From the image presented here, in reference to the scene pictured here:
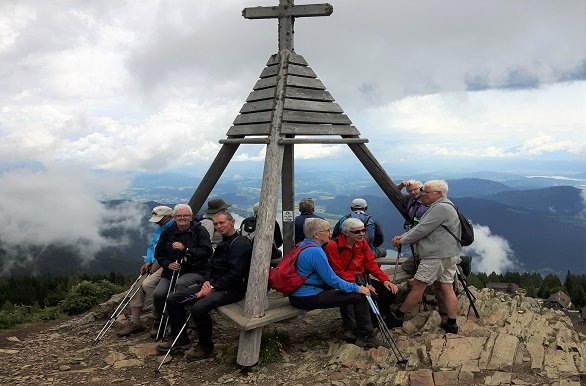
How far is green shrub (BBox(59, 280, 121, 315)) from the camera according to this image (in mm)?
11344

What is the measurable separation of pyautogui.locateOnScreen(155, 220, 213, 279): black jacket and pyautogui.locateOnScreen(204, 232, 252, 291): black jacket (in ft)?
2.01

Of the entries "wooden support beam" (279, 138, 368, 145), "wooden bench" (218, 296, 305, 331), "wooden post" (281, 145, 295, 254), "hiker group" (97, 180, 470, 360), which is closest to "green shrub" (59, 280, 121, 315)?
"hiker group" (97, 180, 470, 360)

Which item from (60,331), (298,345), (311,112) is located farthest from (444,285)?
(60,331)

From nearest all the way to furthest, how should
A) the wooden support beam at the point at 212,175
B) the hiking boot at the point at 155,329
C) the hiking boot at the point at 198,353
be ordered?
the hiking boot at the point at 198,353 < the hiking boot at the point at 155,329 < the wooden support beam at the point at 212,175

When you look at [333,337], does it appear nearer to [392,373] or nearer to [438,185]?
[392,373]

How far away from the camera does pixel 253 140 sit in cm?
768

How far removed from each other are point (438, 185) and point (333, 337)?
9.59 feet

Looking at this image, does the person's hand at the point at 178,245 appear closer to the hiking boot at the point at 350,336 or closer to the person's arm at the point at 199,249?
the person's arm at the point at 199,249

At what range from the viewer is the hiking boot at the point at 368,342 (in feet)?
21.0

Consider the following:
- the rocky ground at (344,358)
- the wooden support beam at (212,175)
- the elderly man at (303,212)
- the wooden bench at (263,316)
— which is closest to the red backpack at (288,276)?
the wooden bench at (263,316)

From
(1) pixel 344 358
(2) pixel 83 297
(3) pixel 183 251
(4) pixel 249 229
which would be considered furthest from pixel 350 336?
(2) pixel 83 297

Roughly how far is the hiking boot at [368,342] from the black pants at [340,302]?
0.07 meters

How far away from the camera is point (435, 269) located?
654 cm

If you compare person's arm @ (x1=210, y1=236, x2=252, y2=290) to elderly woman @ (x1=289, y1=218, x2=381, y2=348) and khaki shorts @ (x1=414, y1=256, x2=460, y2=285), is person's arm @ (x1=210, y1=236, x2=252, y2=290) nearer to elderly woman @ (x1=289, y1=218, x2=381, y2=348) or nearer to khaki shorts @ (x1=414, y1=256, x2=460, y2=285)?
elderly woman @ (x1=289, y1=218, x2=381, y2=348)
